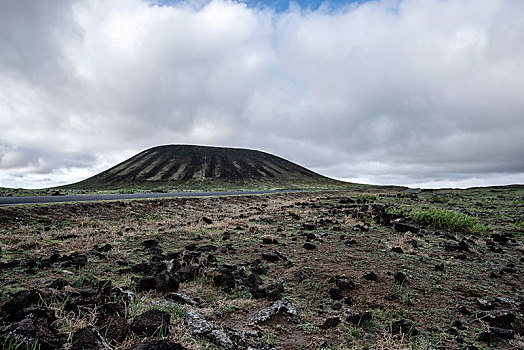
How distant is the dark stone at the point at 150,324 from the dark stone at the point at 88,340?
0.56 metres

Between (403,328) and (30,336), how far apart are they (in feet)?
19.3

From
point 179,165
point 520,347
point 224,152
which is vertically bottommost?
point 520,347

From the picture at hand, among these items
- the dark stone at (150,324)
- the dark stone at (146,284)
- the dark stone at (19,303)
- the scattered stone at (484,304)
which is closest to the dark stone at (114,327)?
the dark stone at (150,324)

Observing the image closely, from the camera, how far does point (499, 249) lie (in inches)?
413

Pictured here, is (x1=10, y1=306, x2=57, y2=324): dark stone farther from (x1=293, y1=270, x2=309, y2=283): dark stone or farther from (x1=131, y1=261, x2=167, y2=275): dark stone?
(x1=293, y1=270, x2=309, y2=283): dark stone

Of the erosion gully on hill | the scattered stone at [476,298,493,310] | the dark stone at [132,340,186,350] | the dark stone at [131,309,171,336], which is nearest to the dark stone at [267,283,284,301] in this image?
the erosion gully on hill

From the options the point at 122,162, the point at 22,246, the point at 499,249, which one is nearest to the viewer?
the point at 22,246

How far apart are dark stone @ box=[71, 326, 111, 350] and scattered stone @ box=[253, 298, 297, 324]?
2.62 metres

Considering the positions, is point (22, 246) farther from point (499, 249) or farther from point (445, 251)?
point (499, 249)

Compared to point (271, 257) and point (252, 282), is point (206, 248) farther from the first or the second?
point (252, 282)

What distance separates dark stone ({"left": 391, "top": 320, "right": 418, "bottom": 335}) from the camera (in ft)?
16.2

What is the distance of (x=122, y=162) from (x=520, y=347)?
17561 cm

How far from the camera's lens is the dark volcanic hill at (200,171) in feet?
377

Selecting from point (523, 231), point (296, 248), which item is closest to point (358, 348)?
point (296, 248)
